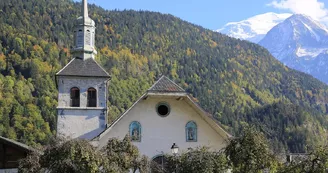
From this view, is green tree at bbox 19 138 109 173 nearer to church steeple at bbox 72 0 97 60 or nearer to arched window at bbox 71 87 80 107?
arched window at bbox 71 87 80 107

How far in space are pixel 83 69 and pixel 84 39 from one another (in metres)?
4.69

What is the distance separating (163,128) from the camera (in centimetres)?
3459

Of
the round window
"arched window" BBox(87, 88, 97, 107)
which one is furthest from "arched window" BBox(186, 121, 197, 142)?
"arched window" BBox(87, 88, 97, 107)

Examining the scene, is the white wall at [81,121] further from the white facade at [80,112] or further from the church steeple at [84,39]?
the church steeple at [84,39]

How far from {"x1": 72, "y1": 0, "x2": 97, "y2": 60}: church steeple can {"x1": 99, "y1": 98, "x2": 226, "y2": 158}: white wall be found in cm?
1480

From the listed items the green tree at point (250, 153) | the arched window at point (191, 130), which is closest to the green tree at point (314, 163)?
the green tree at point (250, 153)

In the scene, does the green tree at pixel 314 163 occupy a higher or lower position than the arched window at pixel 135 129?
lower

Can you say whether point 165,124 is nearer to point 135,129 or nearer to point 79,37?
point 135,129

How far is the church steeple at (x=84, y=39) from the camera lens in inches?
1905

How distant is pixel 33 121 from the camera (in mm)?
164250

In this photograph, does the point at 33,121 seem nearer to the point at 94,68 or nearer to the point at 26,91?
the point at 26,91

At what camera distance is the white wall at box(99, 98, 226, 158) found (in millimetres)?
34094

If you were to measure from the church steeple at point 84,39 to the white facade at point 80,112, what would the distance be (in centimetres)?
351

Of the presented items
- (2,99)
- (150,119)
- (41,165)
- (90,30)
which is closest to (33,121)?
(2,99)
